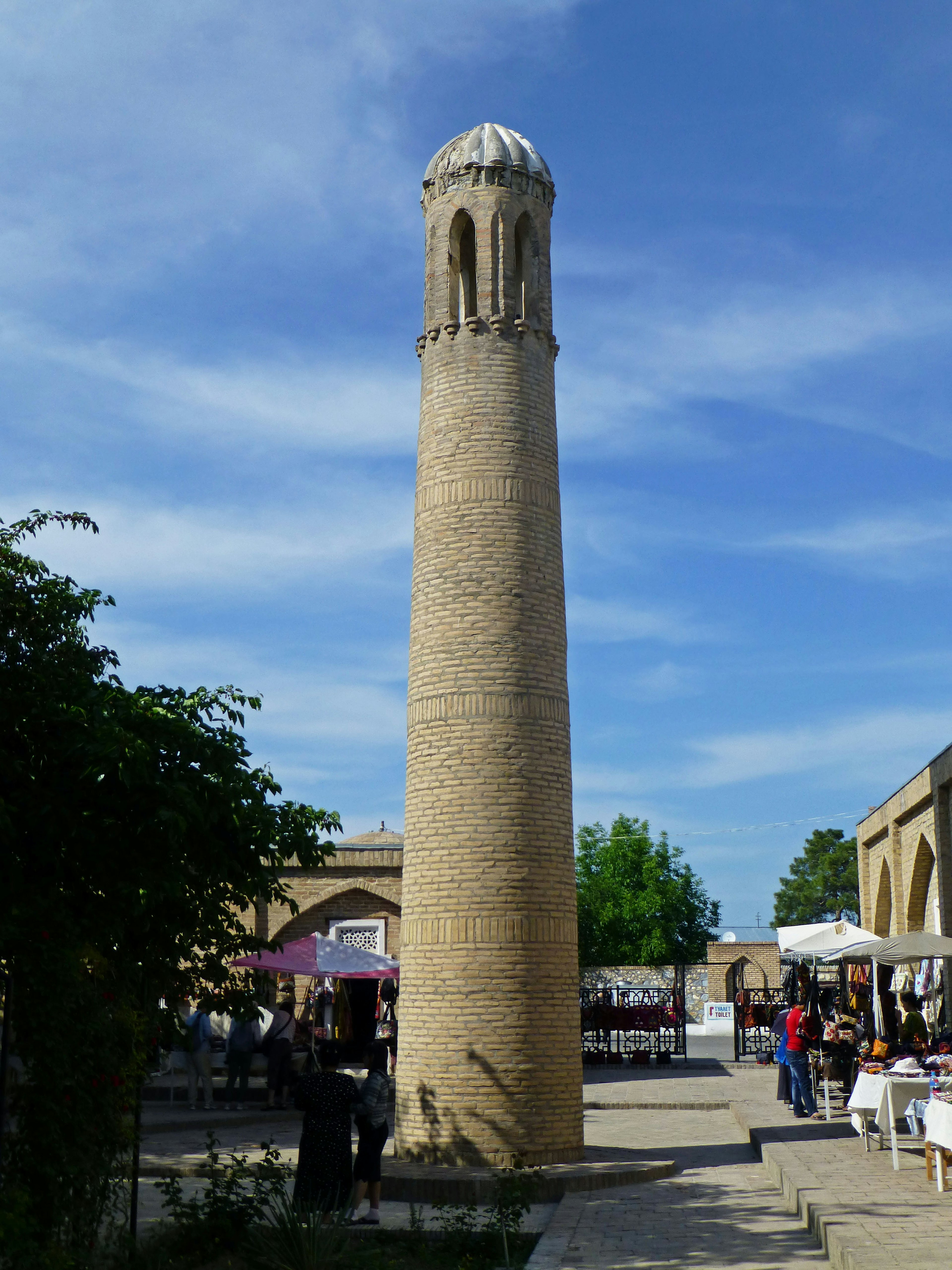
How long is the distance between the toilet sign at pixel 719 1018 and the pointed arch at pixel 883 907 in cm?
1219

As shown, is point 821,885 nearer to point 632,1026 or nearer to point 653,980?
point 653,980

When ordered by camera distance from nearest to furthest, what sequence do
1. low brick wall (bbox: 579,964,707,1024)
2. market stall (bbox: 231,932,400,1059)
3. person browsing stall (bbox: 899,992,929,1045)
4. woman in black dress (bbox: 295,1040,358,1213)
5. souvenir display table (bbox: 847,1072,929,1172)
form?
woman in black dress (bbox: 295,1040,358,1213) → souvenir display table (bbox: 847,1072,929,1172) → person browsing stall (bbox: 899,992,929,1045) → market stall (bbox: 231,932,400,1059) → low brick wall (bbox: 579,964,707,1024)

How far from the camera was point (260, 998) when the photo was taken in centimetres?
1016

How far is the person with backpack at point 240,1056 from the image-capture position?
1883 cm

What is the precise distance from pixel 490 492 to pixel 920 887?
13046 mm

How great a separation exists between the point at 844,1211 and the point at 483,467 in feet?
26.0

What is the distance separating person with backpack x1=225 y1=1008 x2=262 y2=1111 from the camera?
1883 centimetres

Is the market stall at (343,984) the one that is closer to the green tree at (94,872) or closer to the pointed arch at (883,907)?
the green tree at (94,872)

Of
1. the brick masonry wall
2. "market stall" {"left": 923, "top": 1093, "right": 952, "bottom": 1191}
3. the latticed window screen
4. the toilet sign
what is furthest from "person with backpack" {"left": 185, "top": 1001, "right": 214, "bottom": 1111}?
the brick masonry wall

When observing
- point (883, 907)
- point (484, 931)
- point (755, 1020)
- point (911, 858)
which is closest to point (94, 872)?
point (484, 931)

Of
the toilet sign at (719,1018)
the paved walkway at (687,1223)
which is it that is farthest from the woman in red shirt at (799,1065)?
the toilet sign at (719,1018)

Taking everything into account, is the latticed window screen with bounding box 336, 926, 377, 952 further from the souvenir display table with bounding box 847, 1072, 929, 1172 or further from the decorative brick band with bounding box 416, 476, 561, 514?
the souvenir display table with bounding box 847, 1072, 929, 1172

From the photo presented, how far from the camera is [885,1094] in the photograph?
1122 cm

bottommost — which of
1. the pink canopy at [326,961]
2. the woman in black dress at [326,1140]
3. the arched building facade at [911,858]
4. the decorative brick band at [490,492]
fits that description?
the woman in black dress at [326,1140]
